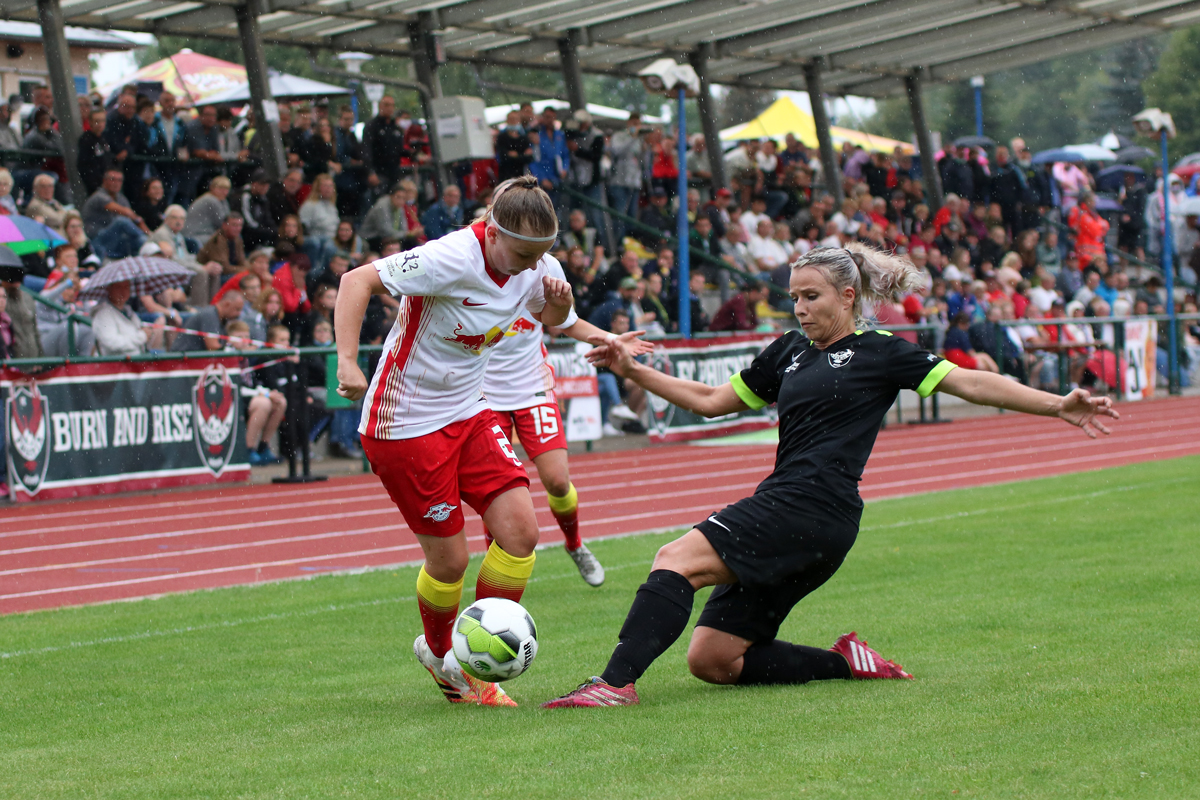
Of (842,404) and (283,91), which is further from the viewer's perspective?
(283,91)

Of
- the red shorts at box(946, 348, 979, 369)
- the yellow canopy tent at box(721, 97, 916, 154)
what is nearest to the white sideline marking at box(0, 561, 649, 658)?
the red shorts at box(946, 348, 979, 369)

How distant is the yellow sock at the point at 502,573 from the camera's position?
5.59 m

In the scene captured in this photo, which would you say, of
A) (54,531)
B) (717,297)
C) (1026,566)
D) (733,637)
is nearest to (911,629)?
(733,637)

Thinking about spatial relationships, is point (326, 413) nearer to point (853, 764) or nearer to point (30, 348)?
point (30, 348)

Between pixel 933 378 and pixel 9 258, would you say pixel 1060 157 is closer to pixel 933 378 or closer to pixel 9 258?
pixel 9 258

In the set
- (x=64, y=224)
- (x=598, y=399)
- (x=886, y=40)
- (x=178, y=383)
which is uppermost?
(x=886, y=40)

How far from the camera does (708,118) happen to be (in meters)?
27.8

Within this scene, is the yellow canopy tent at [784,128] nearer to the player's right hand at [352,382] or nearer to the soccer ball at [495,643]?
the soccer ball at [495,643]

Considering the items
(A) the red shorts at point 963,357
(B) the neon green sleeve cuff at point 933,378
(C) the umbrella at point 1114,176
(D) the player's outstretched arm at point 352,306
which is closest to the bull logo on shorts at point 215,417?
(D) the player's outstretched arm at point 352,306

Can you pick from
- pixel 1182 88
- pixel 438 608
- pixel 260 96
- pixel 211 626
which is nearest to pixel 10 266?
pixel 211 626

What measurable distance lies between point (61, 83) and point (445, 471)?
50.3 ft

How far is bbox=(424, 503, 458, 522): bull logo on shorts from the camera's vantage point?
542 cm

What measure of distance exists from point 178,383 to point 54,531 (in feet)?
8.96

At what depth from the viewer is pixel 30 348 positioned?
542 inches
